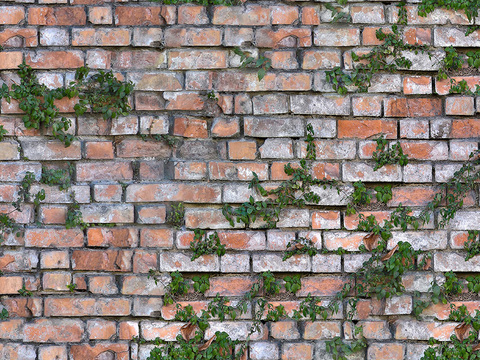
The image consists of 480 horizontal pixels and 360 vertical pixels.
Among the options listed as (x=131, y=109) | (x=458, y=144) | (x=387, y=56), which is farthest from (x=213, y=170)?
(x=458, y=144)

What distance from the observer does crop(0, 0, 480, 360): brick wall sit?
1910 millimetres

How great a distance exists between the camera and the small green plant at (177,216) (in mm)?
1922

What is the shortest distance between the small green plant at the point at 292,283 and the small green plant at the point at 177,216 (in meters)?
0.51

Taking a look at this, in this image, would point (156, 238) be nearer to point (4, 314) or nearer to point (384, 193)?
point (4, 314)

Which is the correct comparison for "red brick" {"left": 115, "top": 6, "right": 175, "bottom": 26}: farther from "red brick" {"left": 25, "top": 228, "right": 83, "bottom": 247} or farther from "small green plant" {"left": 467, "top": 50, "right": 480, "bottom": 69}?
"small green plant" {"left": 467, "top": 50, "right": 480, "bottom": 69}

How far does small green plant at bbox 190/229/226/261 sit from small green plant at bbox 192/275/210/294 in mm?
93

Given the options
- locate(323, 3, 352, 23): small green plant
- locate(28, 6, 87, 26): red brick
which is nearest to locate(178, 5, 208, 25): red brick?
locate(28, 6, 87, 26): red brick

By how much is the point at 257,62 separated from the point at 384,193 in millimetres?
788

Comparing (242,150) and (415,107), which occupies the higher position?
(415,107)

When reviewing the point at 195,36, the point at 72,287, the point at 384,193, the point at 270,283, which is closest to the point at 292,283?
the point at 270,283

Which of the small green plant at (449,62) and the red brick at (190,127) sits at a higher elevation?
the small green plant at (449,62)

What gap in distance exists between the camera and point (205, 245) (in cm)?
192

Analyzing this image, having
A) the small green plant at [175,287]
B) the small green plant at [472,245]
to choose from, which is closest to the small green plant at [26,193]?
the small green plant at [175,287]

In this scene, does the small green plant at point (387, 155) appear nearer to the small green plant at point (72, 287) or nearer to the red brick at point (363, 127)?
the red brick at point (363, 127)
